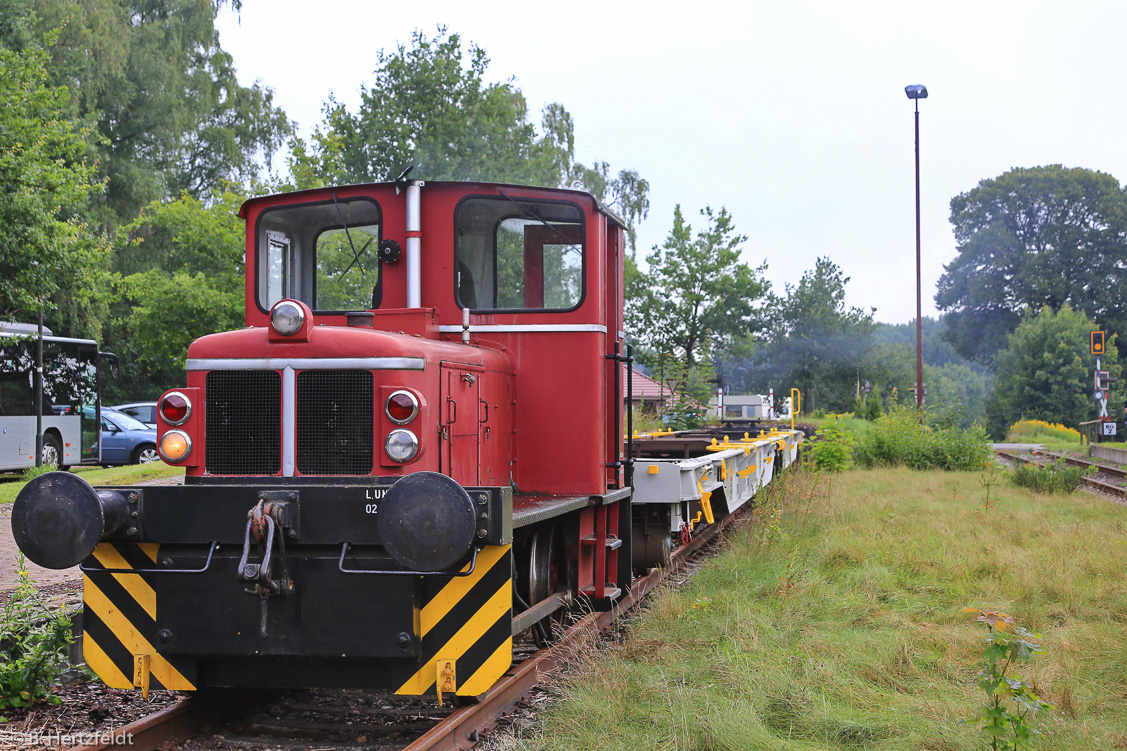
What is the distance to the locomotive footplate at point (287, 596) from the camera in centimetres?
384

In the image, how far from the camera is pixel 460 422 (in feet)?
15.5

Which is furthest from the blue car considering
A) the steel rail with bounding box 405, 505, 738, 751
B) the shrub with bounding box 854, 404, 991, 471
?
the steel rail with bounding box 405, 505, 738, 751

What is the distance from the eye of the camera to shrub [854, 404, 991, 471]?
1778 centimetres

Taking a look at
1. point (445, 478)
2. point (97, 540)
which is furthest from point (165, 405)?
point (445, 478)

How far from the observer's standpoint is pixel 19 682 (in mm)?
4520

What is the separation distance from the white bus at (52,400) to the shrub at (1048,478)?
16.9 meters

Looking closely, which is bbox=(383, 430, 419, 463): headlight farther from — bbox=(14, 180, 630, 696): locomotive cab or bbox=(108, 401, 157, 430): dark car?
bbox=(108, 401, 157, 430): dark car

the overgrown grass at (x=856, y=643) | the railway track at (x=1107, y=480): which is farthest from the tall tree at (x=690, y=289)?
the overgrown grass at (x=856, y=643)

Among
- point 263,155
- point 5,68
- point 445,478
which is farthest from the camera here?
point 263,155

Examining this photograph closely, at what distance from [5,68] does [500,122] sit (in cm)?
2069

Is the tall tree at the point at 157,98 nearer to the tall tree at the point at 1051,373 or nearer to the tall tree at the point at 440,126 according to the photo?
the tall tree at the point at 440,126

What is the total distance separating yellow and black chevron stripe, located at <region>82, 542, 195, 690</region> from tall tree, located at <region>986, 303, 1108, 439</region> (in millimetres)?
43278

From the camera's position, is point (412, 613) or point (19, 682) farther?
point (19, 682)

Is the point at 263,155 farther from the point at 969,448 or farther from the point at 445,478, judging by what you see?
the point at 445,478
